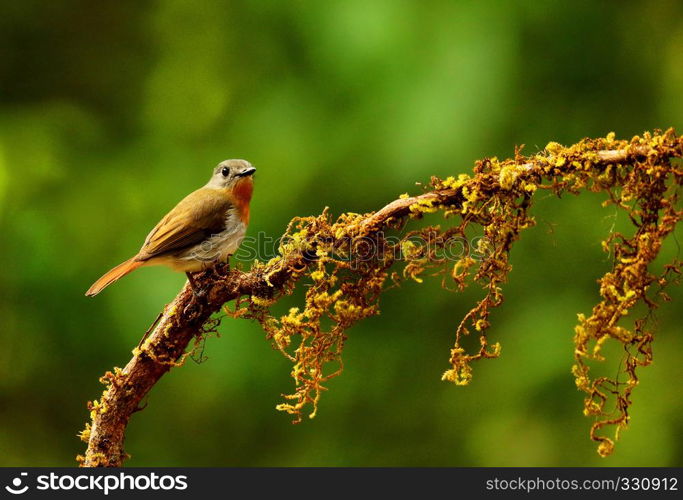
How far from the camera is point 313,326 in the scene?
2156 mm

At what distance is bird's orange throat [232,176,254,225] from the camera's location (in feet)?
10.1

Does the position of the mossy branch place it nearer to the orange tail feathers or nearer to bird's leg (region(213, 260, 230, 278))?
bird's leg (region(213, 260, 230, 278))

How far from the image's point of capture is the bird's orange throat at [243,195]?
3.07m

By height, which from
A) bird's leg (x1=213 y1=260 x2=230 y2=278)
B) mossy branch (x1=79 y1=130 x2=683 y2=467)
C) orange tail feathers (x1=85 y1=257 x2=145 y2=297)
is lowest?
mossy branch (x1=79 y1=130 x2=683 y2=467)

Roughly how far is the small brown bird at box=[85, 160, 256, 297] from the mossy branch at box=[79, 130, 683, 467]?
354 mm

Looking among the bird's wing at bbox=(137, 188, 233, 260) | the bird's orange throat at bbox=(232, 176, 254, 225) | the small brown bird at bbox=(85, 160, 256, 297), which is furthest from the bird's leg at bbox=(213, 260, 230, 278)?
the bird's orange throat at bbox=(232, 176, 254, 225)

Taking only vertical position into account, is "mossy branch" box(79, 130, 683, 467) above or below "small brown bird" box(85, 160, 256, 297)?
below

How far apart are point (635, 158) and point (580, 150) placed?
0.13 meters

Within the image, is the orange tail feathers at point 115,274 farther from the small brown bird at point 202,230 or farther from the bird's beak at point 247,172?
the bird's beak at point 247,172

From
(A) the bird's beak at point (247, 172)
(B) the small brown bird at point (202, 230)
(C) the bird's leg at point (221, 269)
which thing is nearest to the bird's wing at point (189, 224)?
(B) the small brown bird at point (202, 230)

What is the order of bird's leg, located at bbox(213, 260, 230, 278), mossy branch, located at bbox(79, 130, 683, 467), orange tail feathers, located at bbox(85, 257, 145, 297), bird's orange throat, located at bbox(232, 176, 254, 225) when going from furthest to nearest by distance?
bird's orange throat, located at bbox(232, 176, 254, 225) → orange tail feathers, located at bbox(85, 257, 145, 297) → bird's leg, located at bbox(213, 260, 230, 278) → mossy branch, located at bbox(79, 130, 683, 467)

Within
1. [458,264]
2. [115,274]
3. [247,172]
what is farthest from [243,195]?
[458,264]

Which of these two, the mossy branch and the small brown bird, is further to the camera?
the small brown bird

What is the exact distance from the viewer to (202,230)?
2.88 m
